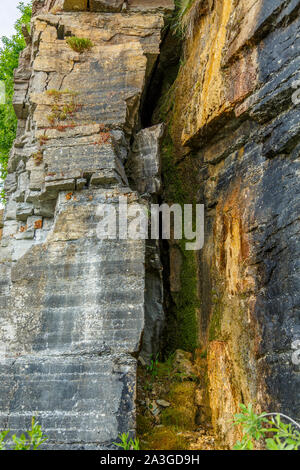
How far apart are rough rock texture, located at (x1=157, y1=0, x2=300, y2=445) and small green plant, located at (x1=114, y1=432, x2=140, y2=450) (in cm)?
114

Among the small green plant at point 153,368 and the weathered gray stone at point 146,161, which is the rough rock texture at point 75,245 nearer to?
the weathered gray stone at point 146,161

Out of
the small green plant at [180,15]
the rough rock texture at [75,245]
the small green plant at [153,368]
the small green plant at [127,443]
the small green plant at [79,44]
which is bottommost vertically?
the small green plant at [127,443]

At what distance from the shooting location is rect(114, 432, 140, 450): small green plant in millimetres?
4562

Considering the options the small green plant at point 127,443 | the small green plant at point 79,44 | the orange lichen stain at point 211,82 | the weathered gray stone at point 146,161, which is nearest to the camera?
the small green plant at point 127,443

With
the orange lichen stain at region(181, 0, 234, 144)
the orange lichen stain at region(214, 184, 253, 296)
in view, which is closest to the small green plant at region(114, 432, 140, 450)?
the orange lichen stain at region(214, 184, 253, 296)

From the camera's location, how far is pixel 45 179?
6.30 m

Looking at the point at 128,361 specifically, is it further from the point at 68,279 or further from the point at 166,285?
the point at 166,285

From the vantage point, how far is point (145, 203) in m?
6.06

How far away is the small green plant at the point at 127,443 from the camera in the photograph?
4.56 metres

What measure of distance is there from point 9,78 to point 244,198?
949cm

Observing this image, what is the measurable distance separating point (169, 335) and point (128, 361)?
6.15ft

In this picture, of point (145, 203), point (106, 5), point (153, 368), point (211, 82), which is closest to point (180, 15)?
point (106, 5)

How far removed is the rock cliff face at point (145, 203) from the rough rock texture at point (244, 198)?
0.02 metres

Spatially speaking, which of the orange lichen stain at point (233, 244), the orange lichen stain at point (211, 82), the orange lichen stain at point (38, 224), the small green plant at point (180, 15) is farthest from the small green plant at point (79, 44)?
the orange lichen stain at point (233, 244)
